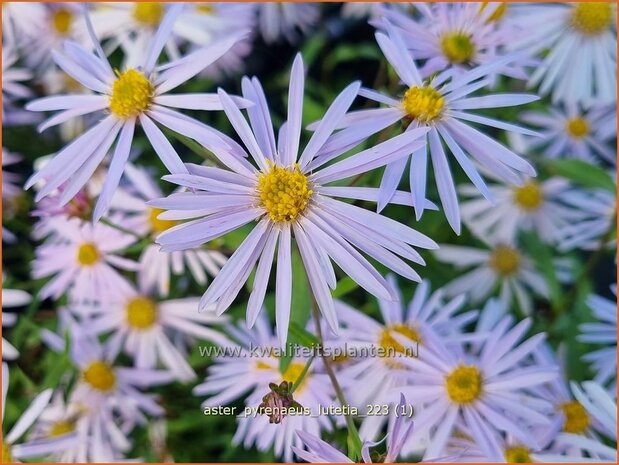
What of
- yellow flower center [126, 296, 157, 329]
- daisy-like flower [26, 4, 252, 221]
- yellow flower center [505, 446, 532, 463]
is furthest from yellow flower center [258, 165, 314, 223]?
yellow flower center [126, 296, 157, 329]

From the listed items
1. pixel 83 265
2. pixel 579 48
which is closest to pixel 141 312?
pixel 83 265

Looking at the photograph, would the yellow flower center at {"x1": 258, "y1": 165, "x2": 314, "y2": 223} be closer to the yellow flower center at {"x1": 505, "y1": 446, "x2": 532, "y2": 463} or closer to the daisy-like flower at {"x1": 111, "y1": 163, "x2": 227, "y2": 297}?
the daisy-like flower at {"x1": 111, "y1": 163, "x2": 227, "y2": 297}

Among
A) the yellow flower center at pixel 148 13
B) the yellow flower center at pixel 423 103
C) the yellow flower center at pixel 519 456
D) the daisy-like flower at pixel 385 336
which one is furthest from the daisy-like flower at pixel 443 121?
the yellow flower center at pixel 148 13

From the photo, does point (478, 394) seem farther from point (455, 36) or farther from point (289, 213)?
point (455, 36)

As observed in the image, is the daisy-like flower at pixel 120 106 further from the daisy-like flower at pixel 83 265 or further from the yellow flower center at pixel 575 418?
the yellow flower center at pixel 575 418

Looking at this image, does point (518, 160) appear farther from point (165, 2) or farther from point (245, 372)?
point (165, 2)
